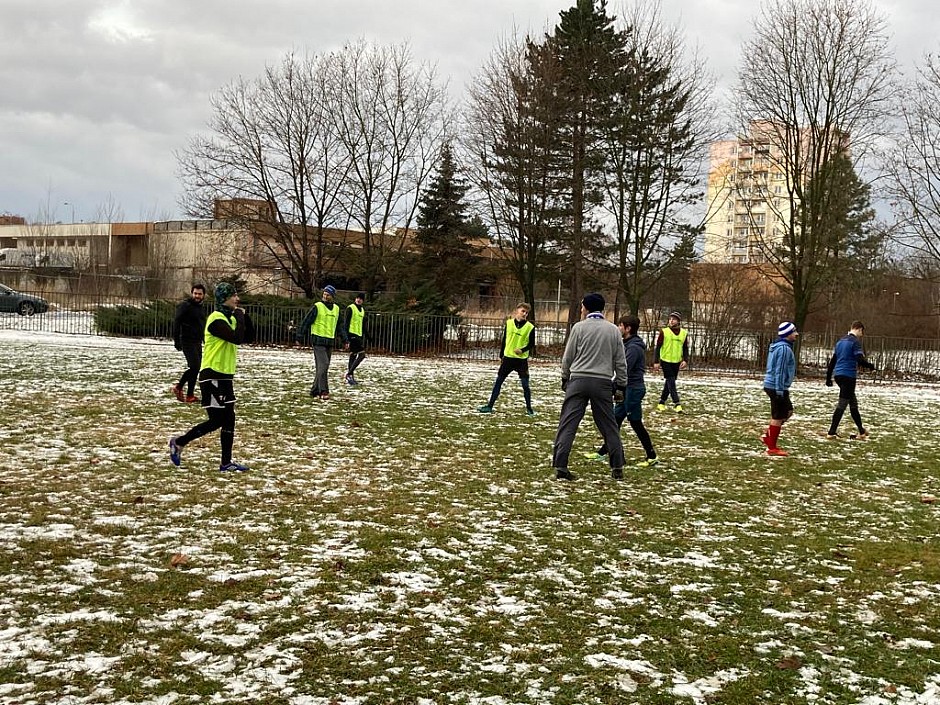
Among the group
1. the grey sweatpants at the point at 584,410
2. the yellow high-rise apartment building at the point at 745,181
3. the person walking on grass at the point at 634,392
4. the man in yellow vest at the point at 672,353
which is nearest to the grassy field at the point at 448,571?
the person walking on grass at the point at 634,392

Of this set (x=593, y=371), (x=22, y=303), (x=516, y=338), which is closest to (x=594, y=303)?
(x=593, y=371)

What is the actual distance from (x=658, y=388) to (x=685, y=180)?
13.0 m

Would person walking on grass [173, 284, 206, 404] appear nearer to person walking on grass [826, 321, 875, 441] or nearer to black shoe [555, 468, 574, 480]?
black shoe [555, 468, 574, 480]

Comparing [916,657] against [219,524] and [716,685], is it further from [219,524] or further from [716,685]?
[219,524]

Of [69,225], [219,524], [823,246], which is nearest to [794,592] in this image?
[219,524]

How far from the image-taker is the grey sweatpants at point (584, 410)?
28.1ft

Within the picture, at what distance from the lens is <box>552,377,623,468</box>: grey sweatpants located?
855 cm

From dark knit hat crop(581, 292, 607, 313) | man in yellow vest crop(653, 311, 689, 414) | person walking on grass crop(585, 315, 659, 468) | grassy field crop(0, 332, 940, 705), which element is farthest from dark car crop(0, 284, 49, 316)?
dark knit hat crop(581, 292, 607, 313)

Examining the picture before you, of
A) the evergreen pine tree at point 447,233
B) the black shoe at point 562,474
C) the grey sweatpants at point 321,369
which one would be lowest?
the black shoe at point 562,474

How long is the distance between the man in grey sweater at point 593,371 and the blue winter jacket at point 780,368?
121 inches

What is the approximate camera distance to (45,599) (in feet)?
16.0

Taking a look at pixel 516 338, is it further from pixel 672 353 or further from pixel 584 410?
pixel 584 410

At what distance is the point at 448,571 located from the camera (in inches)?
224

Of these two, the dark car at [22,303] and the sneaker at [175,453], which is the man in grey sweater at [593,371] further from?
the dark car at [22,303]
